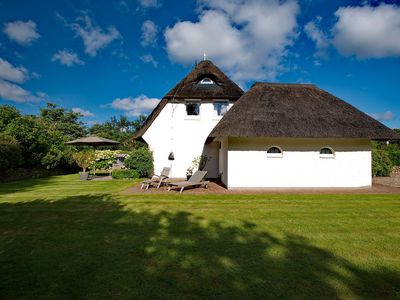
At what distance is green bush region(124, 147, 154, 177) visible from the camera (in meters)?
16.0

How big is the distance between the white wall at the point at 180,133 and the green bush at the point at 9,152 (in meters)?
8.38

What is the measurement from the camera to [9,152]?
47.8 feet

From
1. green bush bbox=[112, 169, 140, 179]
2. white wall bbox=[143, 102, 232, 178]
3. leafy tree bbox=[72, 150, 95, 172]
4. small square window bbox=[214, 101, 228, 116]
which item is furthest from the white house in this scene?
leafy tree bbox=[72, 150, 95, 172]

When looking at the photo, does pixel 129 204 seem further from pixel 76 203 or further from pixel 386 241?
pixel 386 241

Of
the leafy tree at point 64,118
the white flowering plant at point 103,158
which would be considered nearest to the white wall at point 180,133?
the white flowering plant at point 103,158

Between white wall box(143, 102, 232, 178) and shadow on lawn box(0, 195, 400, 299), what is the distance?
33.7 feet

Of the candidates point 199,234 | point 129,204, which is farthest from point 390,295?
point 129,204

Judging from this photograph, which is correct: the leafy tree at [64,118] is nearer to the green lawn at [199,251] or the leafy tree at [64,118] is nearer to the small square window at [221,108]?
the small square window at [221,108]

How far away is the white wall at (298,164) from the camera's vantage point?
11.6 m

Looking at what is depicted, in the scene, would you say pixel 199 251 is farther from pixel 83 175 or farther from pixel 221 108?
pixel 83 175

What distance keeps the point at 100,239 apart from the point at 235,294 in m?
3.21

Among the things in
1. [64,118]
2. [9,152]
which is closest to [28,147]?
[9,152]

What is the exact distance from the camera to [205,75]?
1636 centimetres

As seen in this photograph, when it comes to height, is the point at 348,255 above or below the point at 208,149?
below
